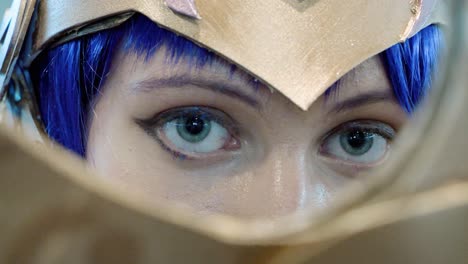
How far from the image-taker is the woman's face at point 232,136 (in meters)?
0.51

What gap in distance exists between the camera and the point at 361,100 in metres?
0.52

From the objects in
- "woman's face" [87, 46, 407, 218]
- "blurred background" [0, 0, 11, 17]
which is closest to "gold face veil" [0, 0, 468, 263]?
"woman's face" [87, 46, 407, 218]

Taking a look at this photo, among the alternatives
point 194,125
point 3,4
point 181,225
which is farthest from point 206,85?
point 3,4

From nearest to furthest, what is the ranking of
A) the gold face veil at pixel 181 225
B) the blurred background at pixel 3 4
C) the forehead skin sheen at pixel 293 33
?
1. the gold face veil at pixel 181 225
2. the forehead skin sheen at pixel 293 33
3. the blurred background at pixel 3 4

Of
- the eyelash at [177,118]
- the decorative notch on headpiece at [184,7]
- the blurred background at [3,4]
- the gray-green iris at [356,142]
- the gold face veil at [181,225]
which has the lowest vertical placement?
the gold face veil at [181,225]

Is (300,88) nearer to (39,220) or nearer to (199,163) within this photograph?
(199,163)

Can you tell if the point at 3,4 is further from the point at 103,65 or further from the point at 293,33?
the point at 293,33

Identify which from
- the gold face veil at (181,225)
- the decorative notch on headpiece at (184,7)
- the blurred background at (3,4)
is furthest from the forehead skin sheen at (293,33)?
the blurred background at (3,4)

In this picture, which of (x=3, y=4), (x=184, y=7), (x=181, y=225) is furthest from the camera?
(x=3, y=4)

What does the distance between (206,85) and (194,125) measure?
5 centimetres

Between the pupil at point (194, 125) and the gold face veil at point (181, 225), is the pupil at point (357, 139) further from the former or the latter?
the gold face veil at point (181, 225)

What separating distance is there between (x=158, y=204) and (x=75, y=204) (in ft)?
0.10

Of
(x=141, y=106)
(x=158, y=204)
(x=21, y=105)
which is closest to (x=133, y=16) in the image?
(x=141, y=106)

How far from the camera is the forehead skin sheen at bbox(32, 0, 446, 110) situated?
50 centimetres
